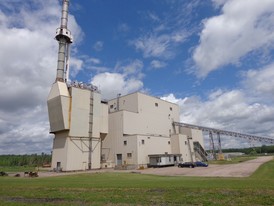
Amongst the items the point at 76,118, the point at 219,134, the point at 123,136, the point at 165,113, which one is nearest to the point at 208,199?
the point at 76,118

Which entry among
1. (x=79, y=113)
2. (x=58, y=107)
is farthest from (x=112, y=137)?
(x=58, y=107)

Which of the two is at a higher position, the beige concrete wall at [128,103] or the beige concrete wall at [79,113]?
the beige concrete wall at [128,103]

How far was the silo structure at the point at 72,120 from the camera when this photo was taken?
45938 millimetres

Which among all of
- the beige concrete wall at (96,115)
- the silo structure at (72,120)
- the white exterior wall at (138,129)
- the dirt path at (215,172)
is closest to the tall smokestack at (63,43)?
the silo structure at (72,120)

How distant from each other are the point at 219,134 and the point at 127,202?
7665cm

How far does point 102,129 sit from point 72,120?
8.30 meters

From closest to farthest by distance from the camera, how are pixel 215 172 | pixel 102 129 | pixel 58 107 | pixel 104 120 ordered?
pixel 215 172, pixel 58 107, pixel 102 129, pixel 104 120

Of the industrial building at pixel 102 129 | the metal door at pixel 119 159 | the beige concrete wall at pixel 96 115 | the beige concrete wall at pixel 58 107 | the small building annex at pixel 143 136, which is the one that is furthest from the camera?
the metal door at pixel 119 159

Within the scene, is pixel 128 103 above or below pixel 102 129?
above

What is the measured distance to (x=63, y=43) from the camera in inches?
2098

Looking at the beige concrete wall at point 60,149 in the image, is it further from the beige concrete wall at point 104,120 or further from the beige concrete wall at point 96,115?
the beige concrete wall at point 104,120

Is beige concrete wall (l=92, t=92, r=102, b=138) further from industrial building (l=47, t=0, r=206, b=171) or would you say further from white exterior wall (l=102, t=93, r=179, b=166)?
white exterior wall (l=102, t=93, r=179, b=166)

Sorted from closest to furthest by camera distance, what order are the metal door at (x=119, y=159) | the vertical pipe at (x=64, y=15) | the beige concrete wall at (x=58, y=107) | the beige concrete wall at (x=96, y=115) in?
the beige concrete wall at (x=58, y=107) < the beige concrete wall at (x=96, y=115) < the vertical pipe at (x=64, y=15) < the metal door at (x=119, y=159)

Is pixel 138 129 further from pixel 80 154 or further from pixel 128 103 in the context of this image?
pixel 80 154
